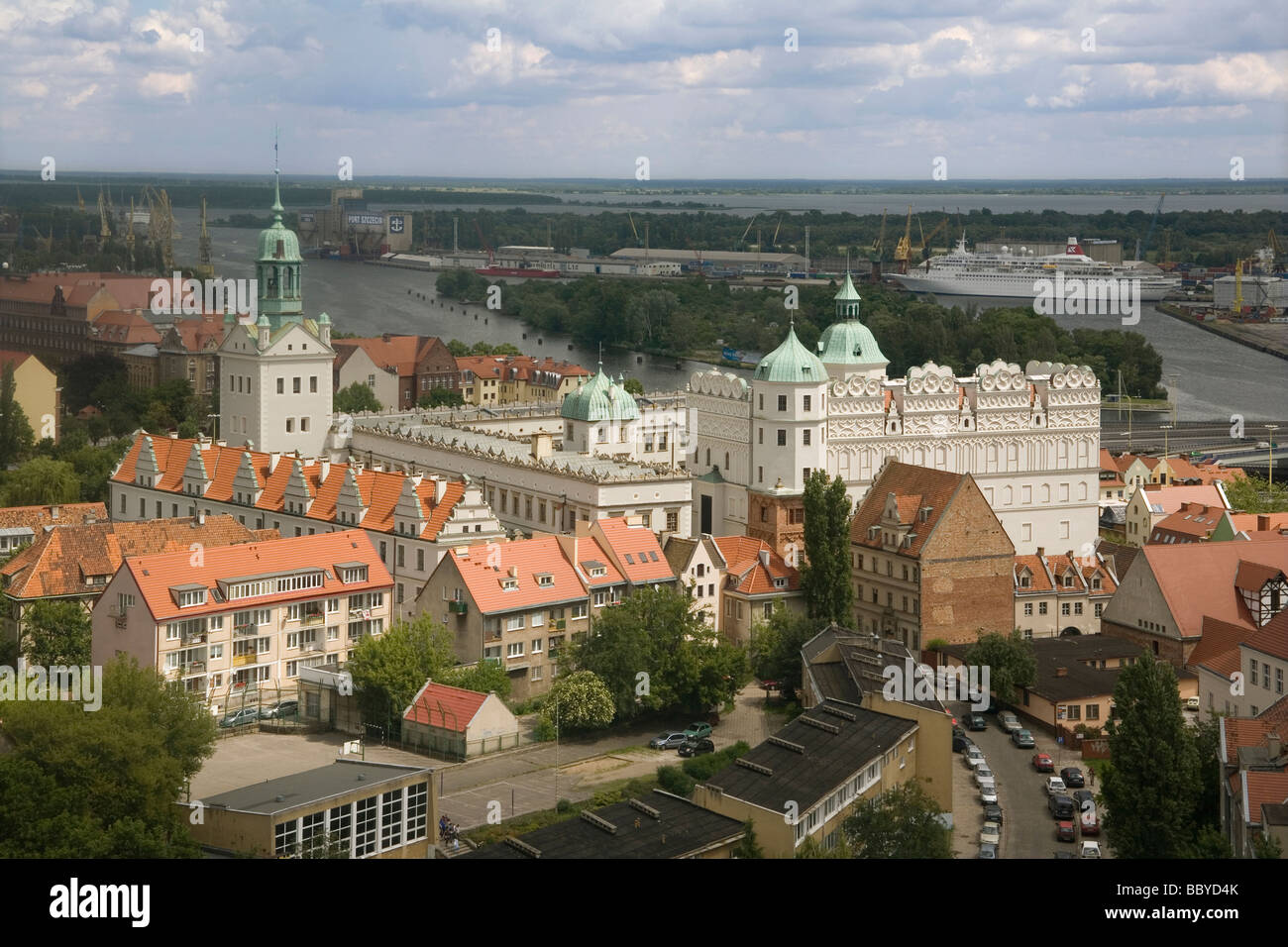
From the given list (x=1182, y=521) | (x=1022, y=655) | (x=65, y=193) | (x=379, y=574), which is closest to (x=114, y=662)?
(x=379, y=574)

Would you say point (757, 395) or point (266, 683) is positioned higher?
point (757, 395)

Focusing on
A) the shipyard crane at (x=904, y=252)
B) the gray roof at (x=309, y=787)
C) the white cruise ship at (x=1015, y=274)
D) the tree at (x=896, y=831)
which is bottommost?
the tree at (x=896, y=831)

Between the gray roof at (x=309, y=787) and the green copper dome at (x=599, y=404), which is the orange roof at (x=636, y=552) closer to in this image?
the green copper dome at (x=599, y=404)

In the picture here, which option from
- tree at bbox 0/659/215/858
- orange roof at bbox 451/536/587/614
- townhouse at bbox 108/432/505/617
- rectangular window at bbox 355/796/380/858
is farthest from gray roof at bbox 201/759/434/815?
townhouse at bbox 108/432/505/617

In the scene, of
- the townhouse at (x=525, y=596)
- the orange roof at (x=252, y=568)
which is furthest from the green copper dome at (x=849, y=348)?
the orange roof at (x=252, y=568)

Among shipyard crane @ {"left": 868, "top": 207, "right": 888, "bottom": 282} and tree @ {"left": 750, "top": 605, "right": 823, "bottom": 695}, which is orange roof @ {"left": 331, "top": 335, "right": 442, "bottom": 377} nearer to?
tree @ {"left": 750, "top": 605, "right": 823, "bottom": 695}

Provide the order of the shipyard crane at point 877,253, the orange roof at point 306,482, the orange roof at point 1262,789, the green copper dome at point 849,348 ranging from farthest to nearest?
the shipyard crane at point 877,253, the green copper dome at point 849,348, the orange roof at point 306,482, the orange roof at point 1262,789
